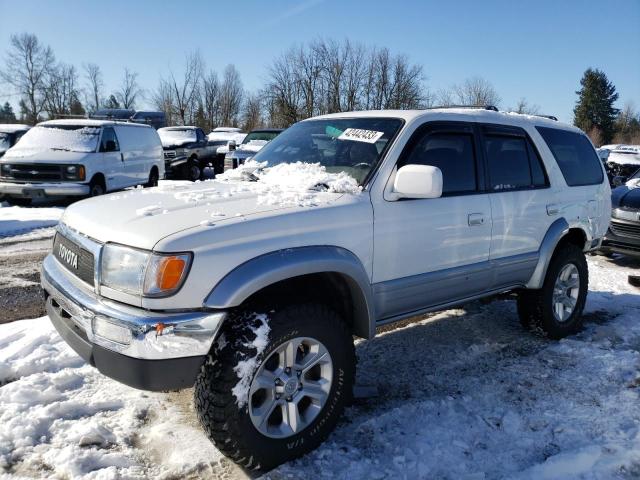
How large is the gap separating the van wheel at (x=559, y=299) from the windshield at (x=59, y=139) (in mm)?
9766

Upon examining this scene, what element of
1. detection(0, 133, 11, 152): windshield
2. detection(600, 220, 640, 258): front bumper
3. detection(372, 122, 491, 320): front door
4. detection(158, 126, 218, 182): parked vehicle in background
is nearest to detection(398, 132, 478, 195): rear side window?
detection(372, 122, 491, 320): front door

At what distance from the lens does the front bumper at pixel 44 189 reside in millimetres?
10555

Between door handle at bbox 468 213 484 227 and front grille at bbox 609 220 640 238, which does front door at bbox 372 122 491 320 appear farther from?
front grille at bbox 609 220 640 238

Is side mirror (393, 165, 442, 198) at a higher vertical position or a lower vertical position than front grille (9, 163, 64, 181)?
higher

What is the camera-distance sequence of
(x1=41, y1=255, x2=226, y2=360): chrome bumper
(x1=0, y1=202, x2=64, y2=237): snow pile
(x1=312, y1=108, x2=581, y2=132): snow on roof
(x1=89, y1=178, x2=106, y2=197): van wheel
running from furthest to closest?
(x1=89, y1=178, x2=106, y2=197): van wheel, (x1=0, y1=202, x2=64, y2=237): snow pile, (x1=312, y1=108, x2=581, y2=132): snow on roof, (x1=41, y1=255, x2=226, y2=360): chrome bumper

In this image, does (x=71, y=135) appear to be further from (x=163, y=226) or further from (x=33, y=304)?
(x=163, y=226)

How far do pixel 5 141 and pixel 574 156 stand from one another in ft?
47.6

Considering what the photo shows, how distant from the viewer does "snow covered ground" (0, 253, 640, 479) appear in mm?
2705

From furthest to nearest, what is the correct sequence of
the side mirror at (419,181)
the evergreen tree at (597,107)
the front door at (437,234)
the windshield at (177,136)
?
the evergreen tree at (597,107), the windshield at (177,136), the front door at (437,234), the side mirror at (419,181)

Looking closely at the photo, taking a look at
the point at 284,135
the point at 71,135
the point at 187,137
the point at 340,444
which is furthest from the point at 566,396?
the point at 187,137

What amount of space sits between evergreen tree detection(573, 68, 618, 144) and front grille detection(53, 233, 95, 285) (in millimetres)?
72057

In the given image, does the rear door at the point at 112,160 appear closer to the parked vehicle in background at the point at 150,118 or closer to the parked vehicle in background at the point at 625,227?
the parked vehicle in background at the point at 625,227

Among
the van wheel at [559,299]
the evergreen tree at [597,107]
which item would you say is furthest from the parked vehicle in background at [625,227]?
the evergreen tree at [597,107]

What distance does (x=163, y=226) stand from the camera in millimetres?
2502
